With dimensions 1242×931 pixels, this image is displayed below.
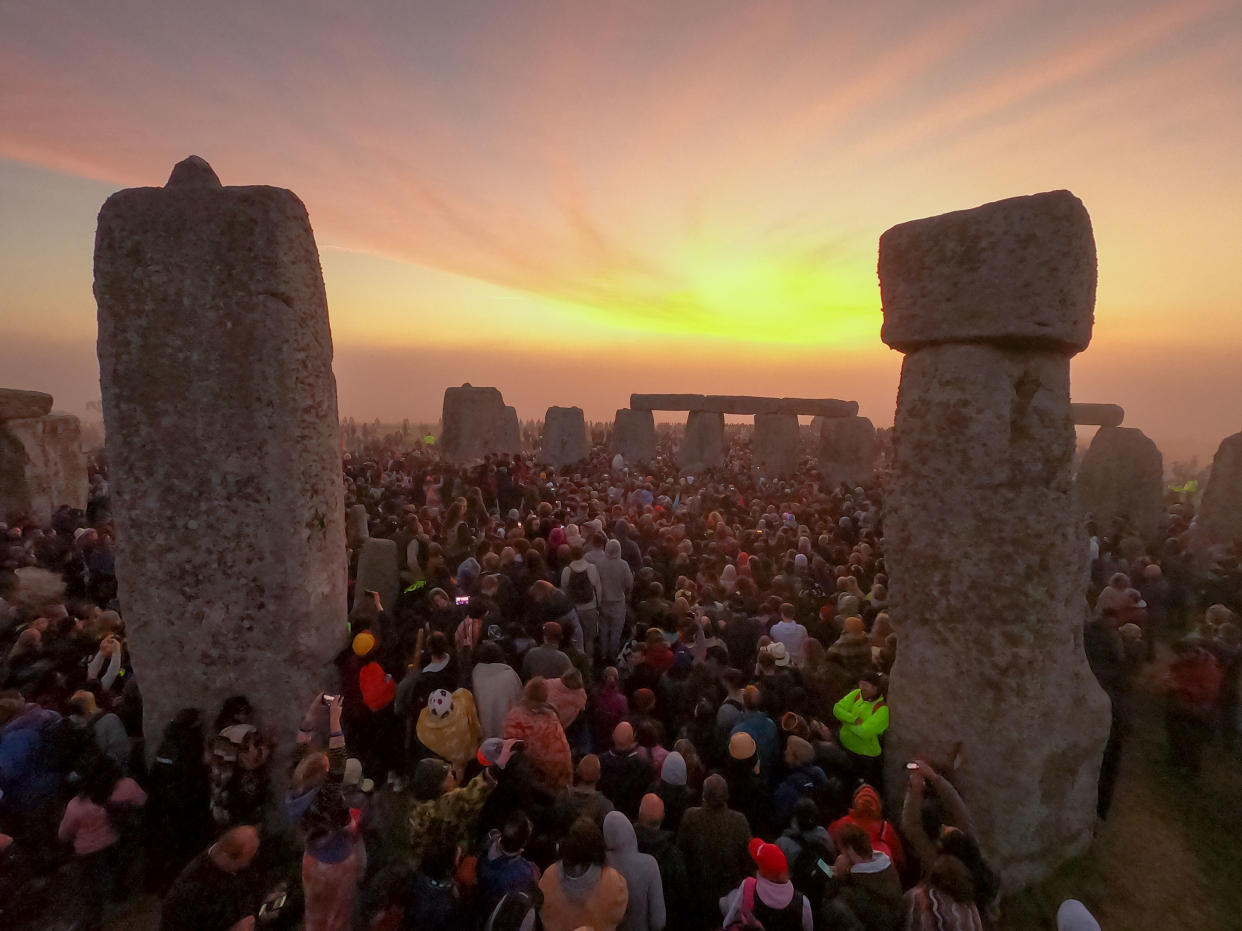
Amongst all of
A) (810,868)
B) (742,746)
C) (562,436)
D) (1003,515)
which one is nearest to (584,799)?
(742,746)

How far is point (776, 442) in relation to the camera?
76.9 feet

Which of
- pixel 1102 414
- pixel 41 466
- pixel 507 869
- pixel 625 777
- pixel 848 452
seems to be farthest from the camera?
pixel 848 452

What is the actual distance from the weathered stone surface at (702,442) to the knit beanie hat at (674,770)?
19.8m

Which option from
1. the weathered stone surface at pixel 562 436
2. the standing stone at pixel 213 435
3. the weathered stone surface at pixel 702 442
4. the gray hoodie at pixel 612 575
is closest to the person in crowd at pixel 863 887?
the standing stone at pixel 213 435

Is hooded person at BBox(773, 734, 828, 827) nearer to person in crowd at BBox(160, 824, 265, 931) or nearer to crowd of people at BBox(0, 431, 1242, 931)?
crowd of people at BBox(0, 431, 1242, 931)

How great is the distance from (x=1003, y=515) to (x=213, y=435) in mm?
5602

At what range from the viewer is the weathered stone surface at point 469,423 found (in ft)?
68.9

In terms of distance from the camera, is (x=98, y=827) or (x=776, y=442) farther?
(x=776, y=442)

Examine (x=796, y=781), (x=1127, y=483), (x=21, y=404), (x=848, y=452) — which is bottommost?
(x=796, y=781)

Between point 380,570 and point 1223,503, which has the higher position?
point 1223,503

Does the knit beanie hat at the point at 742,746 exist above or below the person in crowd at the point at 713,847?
above

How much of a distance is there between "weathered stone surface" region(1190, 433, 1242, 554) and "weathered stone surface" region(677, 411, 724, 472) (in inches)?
561

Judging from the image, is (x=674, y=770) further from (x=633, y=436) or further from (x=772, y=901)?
(x=633, y=436)

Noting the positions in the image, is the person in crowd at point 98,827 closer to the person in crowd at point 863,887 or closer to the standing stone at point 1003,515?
the person in crowd at point 863,887
